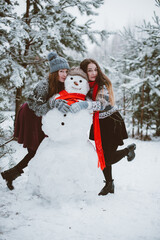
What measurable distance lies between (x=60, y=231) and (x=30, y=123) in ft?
5.57

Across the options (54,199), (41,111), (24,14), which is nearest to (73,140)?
(41,111)

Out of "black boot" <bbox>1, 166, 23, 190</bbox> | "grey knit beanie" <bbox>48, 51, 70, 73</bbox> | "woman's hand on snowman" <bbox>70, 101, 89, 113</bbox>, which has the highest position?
"grey knit beanie" <bbox>48, 51, 70, 73</bbox>

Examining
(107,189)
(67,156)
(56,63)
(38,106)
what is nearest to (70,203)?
(67,156)

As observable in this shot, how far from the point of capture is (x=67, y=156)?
2.55 metres

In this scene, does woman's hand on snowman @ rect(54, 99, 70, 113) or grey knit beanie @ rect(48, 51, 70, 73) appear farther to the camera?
grey knit beanie @ rect(48, 51, 70, 73)

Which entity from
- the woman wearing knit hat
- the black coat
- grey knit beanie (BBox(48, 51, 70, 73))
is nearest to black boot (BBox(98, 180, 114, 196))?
the black coat

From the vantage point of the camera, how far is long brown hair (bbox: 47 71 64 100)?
Answer: 2811 mm

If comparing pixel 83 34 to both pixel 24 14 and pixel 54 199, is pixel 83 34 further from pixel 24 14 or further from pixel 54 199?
pixel 54 199

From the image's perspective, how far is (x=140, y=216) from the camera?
2.45 m

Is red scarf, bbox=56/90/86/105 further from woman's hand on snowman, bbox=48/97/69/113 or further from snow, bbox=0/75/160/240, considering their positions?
snow, bbox=0/75/160/240

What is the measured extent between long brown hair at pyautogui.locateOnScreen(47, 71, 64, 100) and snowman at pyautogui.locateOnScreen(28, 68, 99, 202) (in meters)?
0.18

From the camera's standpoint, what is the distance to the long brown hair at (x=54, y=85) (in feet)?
9.22

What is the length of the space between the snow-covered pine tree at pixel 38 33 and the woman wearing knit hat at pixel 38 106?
90.9 inches

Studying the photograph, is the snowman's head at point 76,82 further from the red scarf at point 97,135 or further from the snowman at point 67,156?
the red scarf at point 97,135
